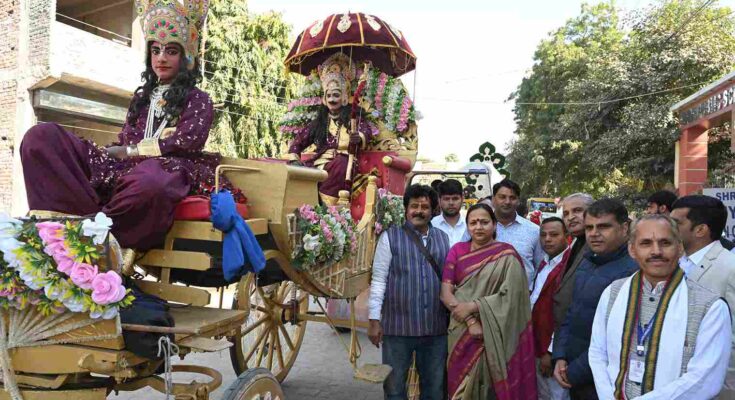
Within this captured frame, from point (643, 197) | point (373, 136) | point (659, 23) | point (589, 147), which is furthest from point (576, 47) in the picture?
point (373, 136)

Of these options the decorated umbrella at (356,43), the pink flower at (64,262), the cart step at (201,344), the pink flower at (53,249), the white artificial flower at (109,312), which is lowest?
the cart step at (201,344)

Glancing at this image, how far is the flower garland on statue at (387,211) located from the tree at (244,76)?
449 inches

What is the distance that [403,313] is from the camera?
152 inches

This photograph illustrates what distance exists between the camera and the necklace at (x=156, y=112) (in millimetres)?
3248

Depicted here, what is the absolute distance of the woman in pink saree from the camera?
347 centimetres

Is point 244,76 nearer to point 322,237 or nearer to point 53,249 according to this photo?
point 322,237

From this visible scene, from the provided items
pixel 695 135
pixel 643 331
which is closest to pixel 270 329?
pixel 643 331

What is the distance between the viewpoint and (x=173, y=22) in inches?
129

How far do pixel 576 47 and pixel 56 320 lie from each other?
26.6m

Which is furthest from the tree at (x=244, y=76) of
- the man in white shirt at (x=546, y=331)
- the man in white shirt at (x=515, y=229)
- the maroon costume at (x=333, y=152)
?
the man in white shirt at (x=546, y=331)

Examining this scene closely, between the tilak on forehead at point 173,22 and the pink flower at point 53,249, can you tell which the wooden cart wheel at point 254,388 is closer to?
the pink flower at point 53,249

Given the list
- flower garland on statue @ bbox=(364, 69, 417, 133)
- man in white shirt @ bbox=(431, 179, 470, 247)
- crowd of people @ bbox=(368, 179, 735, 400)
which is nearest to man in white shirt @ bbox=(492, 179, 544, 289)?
crowd of people @ bbox=(368, 179, 735, 400)

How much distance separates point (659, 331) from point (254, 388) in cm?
182

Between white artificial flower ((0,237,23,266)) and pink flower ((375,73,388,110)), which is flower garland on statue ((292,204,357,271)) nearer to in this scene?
white artificial flower ((0,237,23,266))
